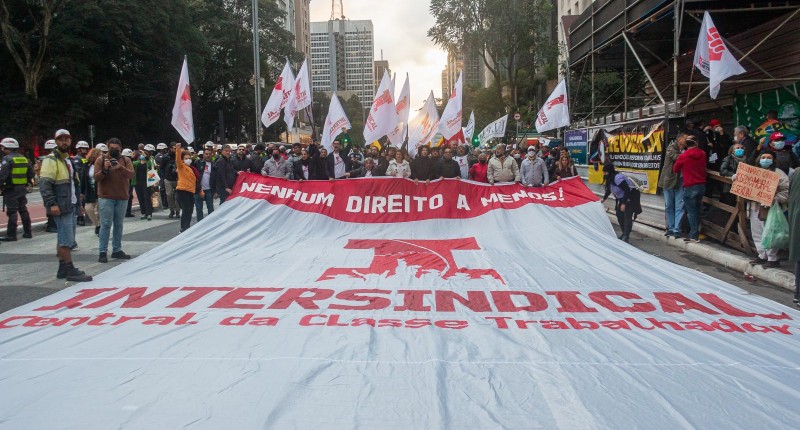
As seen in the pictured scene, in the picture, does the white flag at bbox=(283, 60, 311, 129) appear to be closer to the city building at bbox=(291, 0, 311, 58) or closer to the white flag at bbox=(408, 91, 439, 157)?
the white flag at bbox=(408, 91, 439, 157)

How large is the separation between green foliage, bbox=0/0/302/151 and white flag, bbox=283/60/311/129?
1372cm

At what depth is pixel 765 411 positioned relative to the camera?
3.46 m

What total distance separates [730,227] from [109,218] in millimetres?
9694

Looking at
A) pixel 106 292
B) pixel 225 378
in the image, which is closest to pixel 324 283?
pixel 106 292

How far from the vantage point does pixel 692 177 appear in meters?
10.0

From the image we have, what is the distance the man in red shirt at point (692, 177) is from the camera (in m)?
10.0

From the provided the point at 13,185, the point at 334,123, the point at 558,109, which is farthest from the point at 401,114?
the point at 13,185

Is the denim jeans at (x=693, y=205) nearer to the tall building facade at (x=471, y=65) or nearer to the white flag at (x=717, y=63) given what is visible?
the white flag at (x=717, y=63)

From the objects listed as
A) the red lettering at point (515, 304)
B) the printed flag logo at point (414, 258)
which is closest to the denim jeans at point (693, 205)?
the printed flag logo at point (414, 258)

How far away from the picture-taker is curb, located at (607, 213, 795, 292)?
24.6ft

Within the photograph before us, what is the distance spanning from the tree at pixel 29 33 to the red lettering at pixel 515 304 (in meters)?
32.5

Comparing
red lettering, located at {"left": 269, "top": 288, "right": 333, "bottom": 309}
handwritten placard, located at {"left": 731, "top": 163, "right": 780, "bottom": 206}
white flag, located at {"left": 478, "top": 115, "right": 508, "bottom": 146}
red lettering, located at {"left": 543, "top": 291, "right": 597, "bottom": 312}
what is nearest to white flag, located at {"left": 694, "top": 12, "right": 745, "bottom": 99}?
handwritten placard, located at {"left": 731, "top": 163, "right": 780, "bottom": 206}

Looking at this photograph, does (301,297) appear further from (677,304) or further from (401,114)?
(401,114)

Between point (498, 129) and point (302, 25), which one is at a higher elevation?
point (302, 25)
